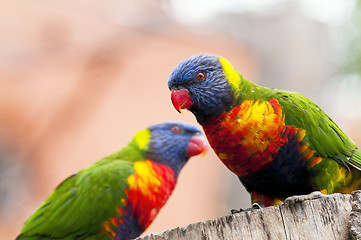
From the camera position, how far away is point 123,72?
5.20 metres

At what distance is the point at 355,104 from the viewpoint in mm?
5059

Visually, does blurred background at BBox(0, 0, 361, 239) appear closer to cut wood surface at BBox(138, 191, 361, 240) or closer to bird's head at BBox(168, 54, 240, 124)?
bird's head at BBox(168, 54, 240, 124)

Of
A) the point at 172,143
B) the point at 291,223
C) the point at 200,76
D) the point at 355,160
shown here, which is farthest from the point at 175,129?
the point at 291,223

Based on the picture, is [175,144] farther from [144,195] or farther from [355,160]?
[355,160]

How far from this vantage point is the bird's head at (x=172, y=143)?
3.23 metres

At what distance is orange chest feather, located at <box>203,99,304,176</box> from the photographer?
196 cm

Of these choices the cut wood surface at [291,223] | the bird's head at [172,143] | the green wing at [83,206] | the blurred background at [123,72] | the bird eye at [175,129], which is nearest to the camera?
the cut wood surface at [291,223]

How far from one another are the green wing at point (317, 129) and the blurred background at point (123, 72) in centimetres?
258

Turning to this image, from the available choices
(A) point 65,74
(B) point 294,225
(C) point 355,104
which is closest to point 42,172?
(A) point 65,74

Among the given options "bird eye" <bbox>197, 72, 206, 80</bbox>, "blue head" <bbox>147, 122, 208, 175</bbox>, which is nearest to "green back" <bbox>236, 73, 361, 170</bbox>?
"bird eye" <bbox>197, 72, 206, 80</bbox>

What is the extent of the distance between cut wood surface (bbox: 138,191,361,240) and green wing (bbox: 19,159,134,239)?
1342 millimetres

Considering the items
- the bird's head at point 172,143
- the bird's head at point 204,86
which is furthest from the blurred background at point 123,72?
the bird's head at point 204,86

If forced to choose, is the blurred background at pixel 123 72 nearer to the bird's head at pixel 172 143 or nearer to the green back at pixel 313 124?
the bird's head at pixel 172 143

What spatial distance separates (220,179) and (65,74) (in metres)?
2.31
